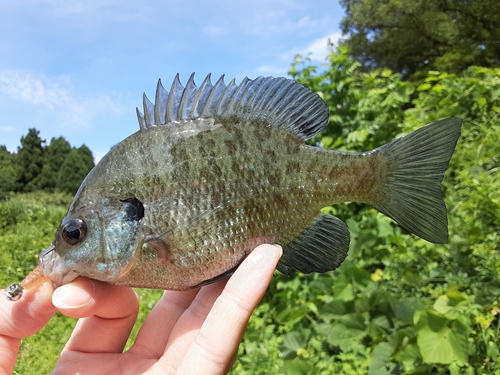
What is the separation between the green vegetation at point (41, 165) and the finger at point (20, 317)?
22.5m

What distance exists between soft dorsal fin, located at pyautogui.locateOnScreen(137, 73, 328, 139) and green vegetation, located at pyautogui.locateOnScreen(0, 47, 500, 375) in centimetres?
150

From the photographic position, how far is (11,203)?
1084 centimetres

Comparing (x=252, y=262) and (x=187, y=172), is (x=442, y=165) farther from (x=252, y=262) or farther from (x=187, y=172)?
(x=187, y=172)

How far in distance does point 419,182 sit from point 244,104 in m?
0.55

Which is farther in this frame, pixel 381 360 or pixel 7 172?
pixel 7 172

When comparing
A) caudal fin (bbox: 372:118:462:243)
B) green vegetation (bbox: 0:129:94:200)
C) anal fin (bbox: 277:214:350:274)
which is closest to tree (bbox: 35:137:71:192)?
green vegetation (bbox: 0:129:94:200)

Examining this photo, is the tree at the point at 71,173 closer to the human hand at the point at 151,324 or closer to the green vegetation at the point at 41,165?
the green vegetation at the point at 41,165

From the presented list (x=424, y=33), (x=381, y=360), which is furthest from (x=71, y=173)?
(x=381, y=360)

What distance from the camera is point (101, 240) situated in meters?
1.15

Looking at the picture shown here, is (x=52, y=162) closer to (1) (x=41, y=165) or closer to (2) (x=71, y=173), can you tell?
(1) (x=41, y=165)

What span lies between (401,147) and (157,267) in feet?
2.51

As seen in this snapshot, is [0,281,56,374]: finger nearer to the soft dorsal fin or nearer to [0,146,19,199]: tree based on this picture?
the soft dorsal fin

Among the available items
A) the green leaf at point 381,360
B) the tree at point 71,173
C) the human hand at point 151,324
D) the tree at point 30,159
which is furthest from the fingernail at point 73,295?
the tree at point 30,159

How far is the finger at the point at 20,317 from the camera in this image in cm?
128
